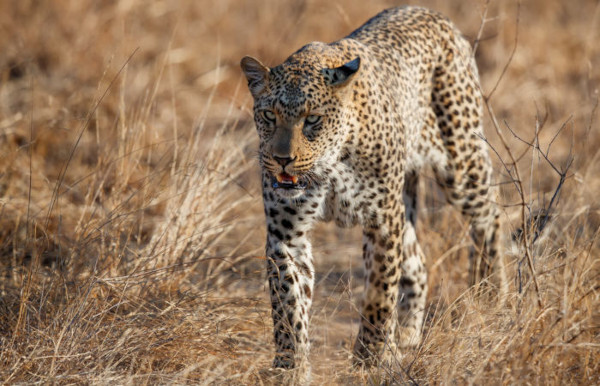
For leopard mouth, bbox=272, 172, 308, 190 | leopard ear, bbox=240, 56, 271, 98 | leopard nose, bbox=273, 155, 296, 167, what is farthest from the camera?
A: leopard ear, bbox=240, 56, 271, 98

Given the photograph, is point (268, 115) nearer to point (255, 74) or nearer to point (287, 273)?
point (255, 74)

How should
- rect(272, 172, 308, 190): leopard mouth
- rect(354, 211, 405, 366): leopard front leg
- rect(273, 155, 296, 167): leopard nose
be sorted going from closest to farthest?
rect(273, 155, 296, 167): leopard nose < rect(272, 172, 308, 190): leopard mouth < rect(354, 211, 405, 366): leopard front leg

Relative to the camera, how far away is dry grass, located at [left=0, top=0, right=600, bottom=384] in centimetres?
399

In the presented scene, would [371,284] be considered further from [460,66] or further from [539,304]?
[460,66]

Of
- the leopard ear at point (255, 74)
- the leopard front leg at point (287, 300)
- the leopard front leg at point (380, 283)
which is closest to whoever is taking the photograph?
the leopard ear at point (255, 74)

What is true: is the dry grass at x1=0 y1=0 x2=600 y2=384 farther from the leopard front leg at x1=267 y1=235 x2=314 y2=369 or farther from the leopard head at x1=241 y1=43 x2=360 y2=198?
the leopard head at x1=241 y1=43 x2=360 y2=198

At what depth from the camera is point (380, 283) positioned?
4.98 m

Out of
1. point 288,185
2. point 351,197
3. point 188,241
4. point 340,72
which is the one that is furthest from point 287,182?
point 188,241

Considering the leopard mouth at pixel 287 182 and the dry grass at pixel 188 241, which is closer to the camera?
the dry grass at pixel 188 241

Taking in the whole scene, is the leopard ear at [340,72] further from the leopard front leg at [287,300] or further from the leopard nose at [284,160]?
the leopard front leg at [287,300]

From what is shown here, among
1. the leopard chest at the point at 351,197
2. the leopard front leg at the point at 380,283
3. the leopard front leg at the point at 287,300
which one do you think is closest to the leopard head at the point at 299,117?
the leopard chest at the point at 351,197

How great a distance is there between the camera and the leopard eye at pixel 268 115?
443cm

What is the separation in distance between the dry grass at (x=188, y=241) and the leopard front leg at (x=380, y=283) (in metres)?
0.20

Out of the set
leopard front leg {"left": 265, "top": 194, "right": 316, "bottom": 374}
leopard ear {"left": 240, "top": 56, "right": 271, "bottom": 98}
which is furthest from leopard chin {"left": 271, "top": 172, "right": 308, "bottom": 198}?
leopard ear {"left": 240, "top": 56, "right": 271, "bottom": 98}
